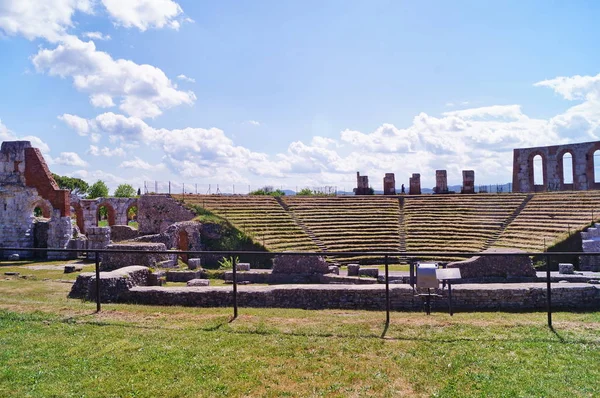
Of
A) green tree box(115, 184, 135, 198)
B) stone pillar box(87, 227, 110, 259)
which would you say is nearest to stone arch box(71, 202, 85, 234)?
stone pillar box(87, 227, 110, 259)

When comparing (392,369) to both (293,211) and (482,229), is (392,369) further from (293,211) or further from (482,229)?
(293,211)

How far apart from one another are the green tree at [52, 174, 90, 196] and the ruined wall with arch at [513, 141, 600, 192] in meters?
68.6

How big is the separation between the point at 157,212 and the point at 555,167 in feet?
113

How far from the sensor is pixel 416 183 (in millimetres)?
43344

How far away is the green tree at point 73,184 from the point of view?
2990 inches

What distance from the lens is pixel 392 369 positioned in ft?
17.7

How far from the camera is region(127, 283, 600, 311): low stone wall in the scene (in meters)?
10.9

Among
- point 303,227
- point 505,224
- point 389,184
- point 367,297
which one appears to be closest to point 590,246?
point 505,224

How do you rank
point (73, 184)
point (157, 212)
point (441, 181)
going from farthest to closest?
point (73, 184), point (441, 181), point (157, 212)

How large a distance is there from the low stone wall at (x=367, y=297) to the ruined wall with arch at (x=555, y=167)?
99.3 ft

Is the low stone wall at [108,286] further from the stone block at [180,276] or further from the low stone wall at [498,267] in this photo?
the low stone wall at [498,267]

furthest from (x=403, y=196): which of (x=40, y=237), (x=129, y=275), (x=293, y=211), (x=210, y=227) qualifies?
(x=129, y=275)

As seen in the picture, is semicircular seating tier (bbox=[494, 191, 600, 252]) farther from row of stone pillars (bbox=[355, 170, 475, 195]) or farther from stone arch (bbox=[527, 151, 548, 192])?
row of stone pillars (bbox=[355, 170, 475, 195])

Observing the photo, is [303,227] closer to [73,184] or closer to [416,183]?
[416,183]
